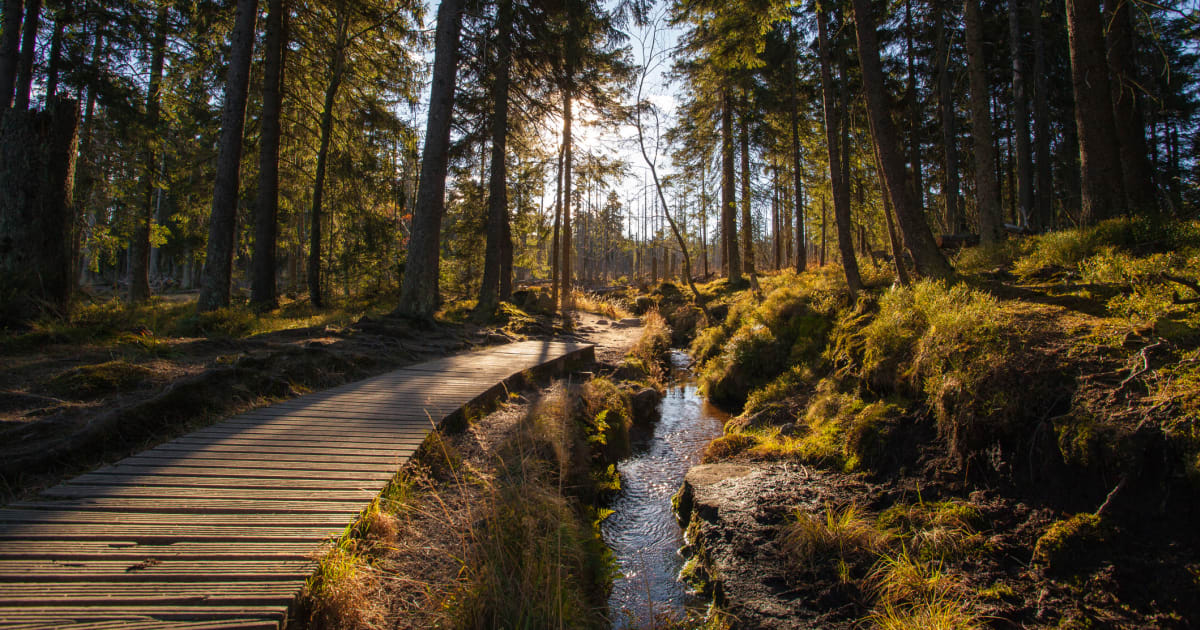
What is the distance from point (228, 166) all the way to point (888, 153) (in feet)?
40.5

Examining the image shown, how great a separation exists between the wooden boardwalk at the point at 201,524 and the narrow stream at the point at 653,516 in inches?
74.5

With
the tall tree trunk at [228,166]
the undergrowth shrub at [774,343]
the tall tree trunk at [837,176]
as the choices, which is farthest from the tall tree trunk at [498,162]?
the tall tree trunk at [837,176]

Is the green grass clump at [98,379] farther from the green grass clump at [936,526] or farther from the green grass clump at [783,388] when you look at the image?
the green grass clump at [783,388]

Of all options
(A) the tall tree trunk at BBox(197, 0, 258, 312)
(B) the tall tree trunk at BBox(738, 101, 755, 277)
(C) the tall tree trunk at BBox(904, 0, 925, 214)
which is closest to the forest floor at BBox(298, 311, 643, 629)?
(A) the tall tree trunk at BBox(197, 0, 258, 312)

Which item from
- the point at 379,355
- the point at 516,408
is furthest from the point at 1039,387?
the point at 379,355

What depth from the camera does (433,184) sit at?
34.1 ft

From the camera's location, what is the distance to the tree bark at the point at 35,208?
254 inches

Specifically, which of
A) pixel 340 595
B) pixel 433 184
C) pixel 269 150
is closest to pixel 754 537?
pixel 340 595

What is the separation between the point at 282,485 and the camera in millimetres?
3045

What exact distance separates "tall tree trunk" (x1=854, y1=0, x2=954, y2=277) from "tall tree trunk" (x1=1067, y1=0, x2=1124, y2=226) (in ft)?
6.70

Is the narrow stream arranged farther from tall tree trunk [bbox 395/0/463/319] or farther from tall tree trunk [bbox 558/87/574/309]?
tall tree trunk [bbox 558/87/574/309]

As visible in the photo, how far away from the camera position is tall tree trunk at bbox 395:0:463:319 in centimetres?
1027

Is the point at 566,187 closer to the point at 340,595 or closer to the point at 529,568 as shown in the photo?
the point at 529,568

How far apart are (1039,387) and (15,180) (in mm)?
11978
